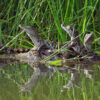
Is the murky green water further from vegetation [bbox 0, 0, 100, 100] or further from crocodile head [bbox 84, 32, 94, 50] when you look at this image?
crocodile head [bbox 84, 32, 94, 50]

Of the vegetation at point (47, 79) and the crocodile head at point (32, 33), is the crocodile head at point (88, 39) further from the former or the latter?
the crocodile head at point (32, 33)

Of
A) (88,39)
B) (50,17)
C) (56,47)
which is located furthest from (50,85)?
(50,17)

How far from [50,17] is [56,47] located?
0.52m

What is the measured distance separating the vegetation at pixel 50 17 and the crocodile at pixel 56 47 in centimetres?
8

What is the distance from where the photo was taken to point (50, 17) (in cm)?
302

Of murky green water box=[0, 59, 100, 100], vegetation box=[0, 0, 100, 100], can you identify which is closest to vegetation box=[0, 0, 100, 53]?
vegetation box=[0, 0, 100, 100]

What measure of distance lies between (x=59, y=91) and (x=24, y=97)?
18 centimetres

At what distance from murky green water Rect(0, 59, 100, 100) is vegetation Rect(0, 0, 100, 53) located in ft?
2.78

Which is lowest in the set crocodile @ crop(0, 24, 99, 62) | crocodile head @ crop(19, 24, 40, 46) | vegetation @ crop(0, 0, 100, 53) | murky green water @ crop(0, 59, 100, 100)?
murky green water @ crop(0, 59, 100, 100)

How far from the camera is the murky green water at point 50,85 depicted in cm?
122

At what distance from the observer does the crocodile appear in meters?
2.46

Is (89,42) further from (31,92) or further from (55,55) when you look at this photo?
(31,92)

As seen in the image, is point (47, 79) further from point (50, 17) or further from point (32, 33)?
point (50, 17)

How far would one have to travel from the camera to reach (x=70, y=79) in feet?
5.38
